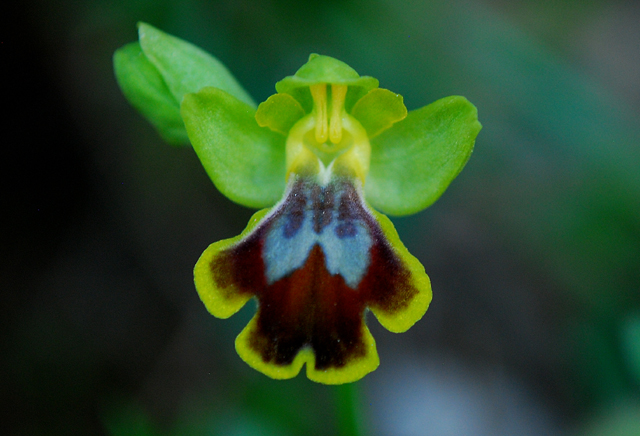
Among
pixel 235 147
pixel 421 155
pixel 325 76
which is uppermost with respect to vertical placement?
pixel 325 76

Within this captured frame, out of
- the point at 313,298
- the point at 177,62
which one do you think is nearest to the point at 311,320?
the point at 313,298

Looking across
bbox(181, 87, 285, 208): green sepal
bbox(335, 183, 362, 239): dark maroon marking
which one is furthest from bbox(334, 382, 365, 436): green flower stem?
bbox(181, 87, 285, 208): green sepal

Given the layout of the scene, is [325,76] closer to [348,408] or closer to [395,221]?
[348,408]

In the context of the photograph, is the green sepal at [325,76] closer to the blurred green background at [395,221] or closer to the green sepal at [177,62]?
the green sepal at [177,62]

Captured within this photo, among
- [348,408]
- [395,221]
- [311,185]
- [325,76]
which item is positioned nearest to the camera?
[325,76]

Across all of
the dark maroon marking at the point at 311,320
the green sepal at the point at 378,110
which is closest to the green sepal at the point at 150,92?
the green sepal at the point at 378,110
